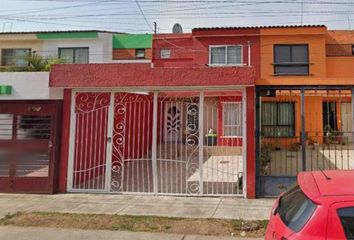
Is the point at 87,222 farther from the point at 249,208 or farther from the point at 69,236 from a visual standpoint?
the point at 249,208

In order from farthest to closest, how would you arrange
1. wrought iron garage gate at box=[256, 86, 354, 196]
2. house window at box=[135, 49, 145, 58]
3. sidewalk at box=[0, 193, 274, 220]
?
house window at box=[135, 49, 145, 58], wrought iron garage gate at box=[256, 86, 354, 196], sidewalk at box=[0, 193, 274, 220]

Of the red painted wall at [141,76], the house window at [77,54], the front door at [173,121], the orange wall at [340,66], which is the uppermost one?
the house window at [77,54]

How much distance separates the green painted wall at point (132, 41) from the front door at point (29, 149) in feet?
51.4

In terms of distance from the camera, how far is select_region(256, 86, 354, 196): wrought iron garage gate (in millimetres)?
8320

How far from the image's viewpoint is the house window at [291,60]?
61.1 ft

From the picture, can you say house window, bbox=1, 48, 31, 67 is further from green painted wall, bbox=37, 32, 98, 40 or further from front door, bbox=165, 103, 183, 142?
front door, bbox=165, 103, 183, 142

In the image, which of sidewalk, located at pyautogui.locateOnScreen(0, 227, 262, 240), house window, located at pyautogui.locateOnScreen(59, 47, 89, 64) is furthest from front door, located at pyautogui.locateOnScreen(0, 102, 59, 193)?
house window, located at pyautogui.locateOnScreen(59, 47, 89, 64)

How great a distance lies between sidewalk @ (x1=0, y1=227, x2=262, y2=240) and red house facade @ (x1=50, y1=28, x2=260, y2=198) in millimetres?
2664

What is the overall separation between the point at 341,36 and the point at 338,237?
19.4 m

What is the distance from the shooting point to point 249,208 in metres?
7.39

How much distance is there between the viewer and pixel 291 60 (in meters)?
18.7

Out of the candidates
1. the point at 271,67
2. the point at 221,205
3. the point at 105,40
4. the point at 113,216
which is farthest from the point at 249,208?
the point at 105,40

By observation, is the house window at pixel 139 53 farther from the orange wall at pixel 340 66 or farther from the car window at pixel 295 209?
the car window at pixel 295 209

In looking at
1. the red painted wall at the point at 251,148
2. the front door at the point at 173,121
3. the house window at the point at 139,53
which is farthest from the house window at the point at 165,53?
the red painted wall at the point at 251,148
